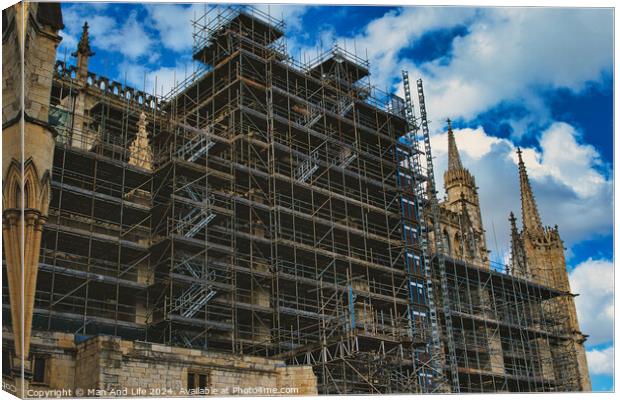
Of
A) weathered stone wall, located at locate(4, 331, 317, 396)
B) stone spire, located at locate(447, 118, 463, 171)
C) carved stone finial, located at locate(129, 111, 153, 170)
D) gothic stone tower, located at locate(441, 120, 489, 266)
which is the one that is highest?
stone spire, located at locate(447, 118, 463, 171)

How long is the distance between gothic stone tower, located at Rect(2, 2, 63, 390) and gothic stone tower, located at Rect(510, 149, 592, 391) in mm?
35831

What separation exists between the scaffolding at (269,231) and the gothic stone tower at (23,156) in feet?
4.29

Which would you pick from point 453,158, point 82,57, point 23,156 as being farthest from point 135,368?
point 453,158

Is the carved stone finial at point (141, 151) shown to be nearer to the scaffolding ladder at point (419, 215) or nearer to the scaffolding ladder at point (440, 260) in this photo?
the scaffolding ladder at point (419, 215)

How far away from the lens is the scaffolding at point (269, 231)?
32844mm

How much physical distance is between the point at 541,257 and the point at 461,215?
21.3 ft

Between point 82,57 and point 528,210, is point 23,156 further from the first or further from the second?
point 528,210

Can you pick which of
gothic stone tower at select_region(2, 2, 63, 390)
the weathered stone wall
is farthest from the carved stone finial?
the weathered stone wall

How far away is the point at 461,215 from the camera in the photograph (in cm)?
6150

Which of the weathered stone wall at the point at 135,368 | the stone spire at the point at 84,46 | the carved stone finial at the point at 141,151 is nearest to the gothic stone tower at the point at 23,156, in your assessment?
the weathered stone wall at the point at 135,368

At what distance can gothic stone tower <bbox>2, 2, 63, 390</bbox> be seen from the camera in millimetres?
25516

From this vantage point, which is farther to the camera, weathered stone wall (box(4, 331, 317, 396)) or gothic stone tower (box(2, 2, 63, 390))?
weathered stone wall (box(4, 331, 317, 396))

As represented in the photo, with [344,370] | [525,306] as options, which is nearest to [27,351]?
[344,370]

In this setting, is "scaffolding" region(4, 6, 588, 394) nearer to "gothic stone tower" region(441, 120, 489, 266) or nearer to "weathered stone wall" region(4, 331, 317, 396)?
"weathered stone wall" region(4, 331, 317, 396)
